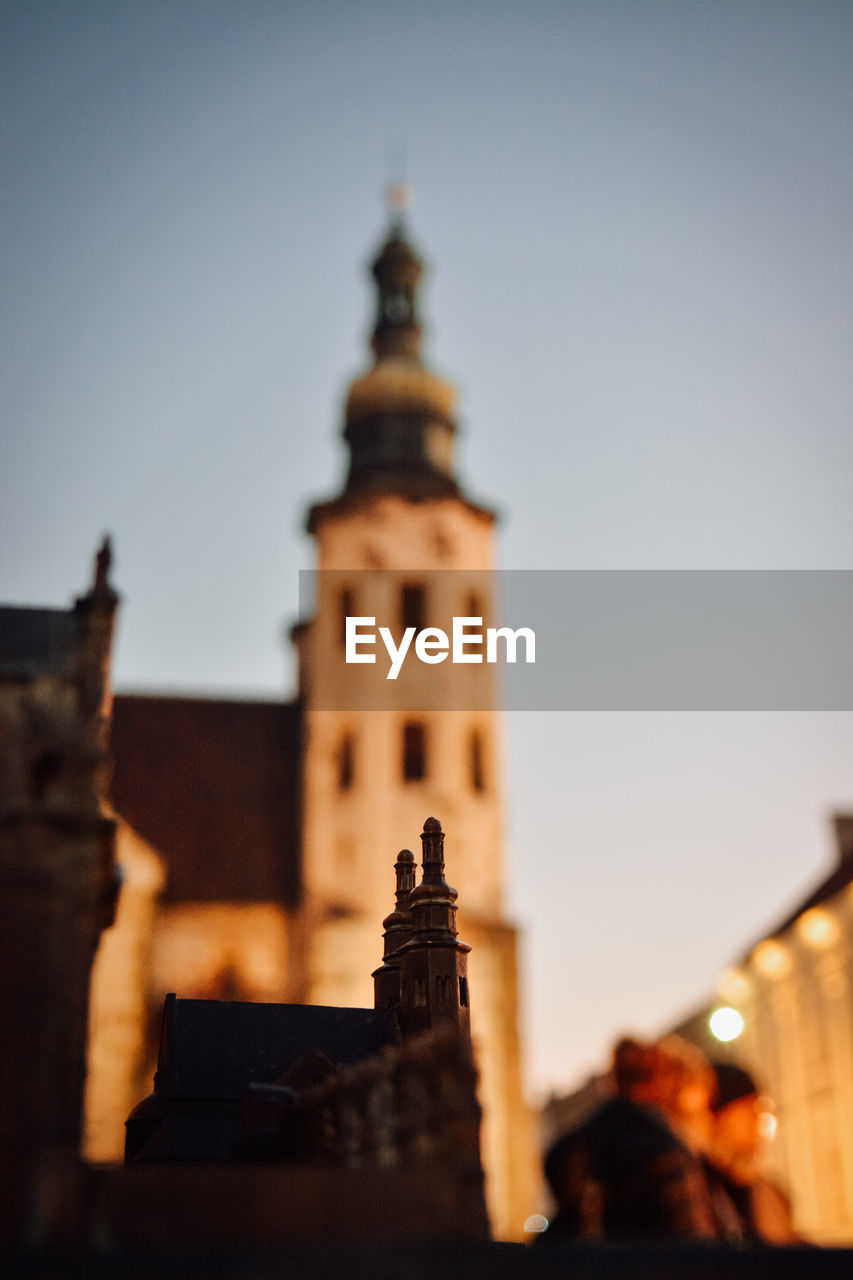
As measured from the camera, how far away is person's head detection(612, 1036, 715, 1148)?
11.7m

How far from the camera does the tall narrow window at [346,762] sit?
1971 inches

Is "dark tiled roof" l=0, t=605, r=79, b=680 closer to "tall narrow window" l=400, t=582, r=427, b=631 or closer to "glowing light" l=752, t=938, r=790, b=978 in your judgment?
"tall narrow window" l=400, t=582, r=427, b=631

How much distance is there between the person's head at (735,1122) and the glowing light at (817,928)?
36320mm

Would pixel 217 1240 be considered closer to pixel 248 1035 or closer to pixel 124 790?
pixel 248 1035

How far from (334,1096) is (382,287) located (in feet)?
160

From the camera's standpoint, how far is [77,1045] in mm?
15055

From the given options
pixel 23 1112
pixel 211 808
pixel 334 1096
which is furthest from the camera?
pixel 211 808

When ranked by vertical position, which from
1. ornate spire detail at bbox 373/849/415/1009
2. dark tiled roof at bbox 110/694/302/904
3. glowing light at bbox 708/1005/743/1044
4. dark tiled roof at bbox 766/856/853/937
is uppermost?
dark tiled roof at bbox 110/694/302/904

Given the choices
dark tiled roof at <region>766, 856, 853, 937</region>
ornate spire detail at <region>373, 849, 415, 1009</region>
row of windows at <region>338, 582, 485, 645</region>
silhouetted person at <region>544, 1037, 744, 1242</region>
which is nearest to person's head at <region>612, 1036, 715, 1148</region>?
silhouetted person at <region>544, 1037, 744, 1242</region>

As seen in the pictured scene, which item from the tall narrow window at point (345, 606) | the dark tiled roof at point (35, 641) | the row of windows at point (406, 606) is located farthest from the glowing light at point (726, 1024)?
the tall narrow window at point (345, 606)

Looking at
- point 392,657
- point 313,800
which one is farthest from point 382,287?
point 313,800

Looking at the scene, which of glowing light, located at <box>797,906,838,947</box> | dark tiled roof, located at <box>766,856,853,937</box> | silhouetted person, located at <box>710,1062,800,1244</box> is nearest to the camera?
silhouetted person, located at <box>710,1062,800,1244</box>

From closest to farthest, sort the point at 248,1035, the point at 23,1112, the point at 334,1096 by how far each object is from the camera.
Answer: the point at 23,1112 < the point at 334,1096 < the point at 248,1035

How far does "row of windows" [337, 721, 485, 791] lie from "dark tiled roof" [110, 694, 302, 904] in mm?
2470
